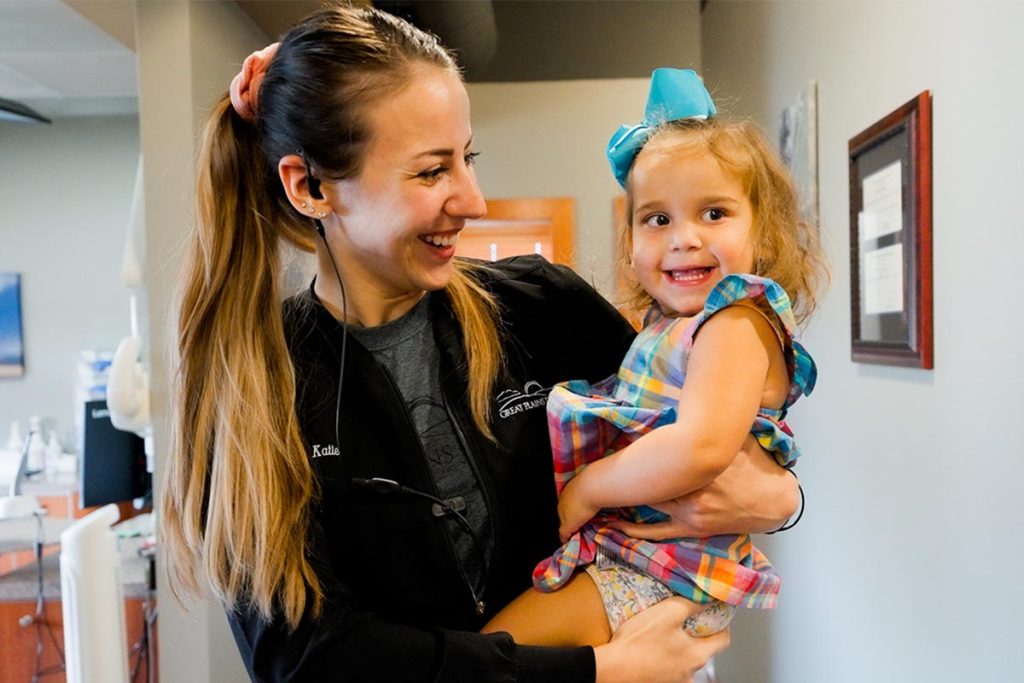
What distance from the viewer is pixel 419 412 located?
116 cm

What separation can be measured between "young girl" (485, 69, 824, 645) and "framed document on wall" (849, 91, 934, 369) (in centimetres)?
79

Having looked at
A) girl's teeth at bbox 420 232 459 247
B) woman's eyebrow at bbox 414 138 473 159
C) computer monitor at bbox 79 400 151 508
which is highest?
woman's eyebrow at bbox 414 138 473 159

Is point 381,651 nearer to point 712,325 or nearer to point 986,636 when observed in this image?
point 712,325

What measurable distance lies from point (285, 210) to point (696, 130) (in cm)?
60

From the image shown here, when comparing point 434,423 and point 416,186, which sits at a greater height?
point 416,186

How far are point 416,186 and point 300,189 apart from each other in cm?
18

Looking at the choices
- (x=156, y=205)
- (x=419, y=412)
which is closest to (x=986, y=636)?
(x=419, y=412)

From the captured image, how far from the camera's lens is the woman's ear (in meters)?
1.11

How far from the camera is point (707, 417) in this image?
40.0 inches

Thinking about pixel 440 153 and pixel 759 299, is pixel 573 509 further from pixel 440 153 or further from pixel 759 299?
pixel 440 153

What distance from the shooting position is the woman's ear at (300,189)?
1113 mm

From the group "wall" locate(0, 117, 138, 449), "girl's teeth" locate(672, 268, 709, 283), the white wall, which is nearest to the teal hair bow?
"girl's teeth" locate(672, 268, 709, 283)

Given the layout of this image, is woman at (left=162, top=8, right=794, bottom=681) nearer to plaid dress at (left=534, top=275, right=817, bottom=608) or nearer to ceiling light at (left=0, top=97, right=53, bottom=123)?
plaid dress at (left=534, top=275, right=817, bottom=608)

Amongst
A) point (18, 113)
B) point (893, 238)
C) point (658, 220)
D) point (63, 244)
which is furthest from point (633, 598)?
point (63, 244)
